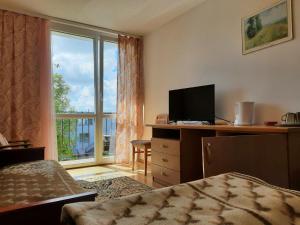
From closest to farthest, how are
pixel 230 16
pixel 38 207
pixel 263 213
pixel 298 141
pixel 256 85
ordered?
pixel 263 213, pixel 38 207, pixel 298 141, pixel 256 85, pixel 230 16

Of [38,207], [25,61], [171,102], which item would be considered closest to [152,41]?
[171,102]

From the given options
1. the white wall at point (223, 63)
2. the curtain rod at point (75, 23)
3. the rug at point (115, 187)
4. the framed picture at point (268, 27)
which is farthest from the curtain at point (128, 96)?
the framed picture at point (268, 27)

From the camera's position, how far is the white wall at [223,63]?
2.25 meters

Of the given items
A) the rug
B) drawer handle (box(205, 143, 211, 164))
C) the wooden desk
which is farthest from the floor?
drawer handle (box(205, 143, 211, 164))

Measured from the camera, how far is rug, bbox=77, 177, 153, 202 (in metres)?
2.57

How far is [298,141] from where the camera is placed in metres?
1.75

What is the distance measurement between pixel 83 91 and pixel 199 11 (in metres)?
2.31

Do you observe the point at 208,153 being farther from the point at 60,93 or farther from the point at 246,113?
the point at 60,93

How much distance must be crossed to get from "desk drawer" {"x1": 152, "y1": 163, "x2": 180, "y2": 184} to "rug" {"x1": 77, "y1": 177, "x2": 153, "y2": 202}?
0.23m

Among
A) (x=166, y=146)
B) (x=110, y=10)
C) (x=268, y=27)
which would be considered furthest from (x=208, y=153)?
(x=110, y=10)

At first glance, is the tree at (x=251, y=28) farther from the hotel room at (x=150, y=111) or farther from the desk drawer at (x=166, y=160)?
the desk drawer at (x=166, y=160)

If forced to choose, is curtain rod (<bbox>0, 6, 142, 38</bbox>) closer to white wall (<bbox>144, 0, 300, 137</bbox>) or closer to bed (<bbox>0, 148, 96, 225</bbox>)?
white wall (<bbox>144, 0, 300, 137</bbox>)

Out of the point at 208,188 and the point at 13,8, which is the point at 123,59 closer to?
the point at 13,8

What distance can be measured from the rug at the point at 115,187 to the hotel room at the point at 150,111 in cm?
2
